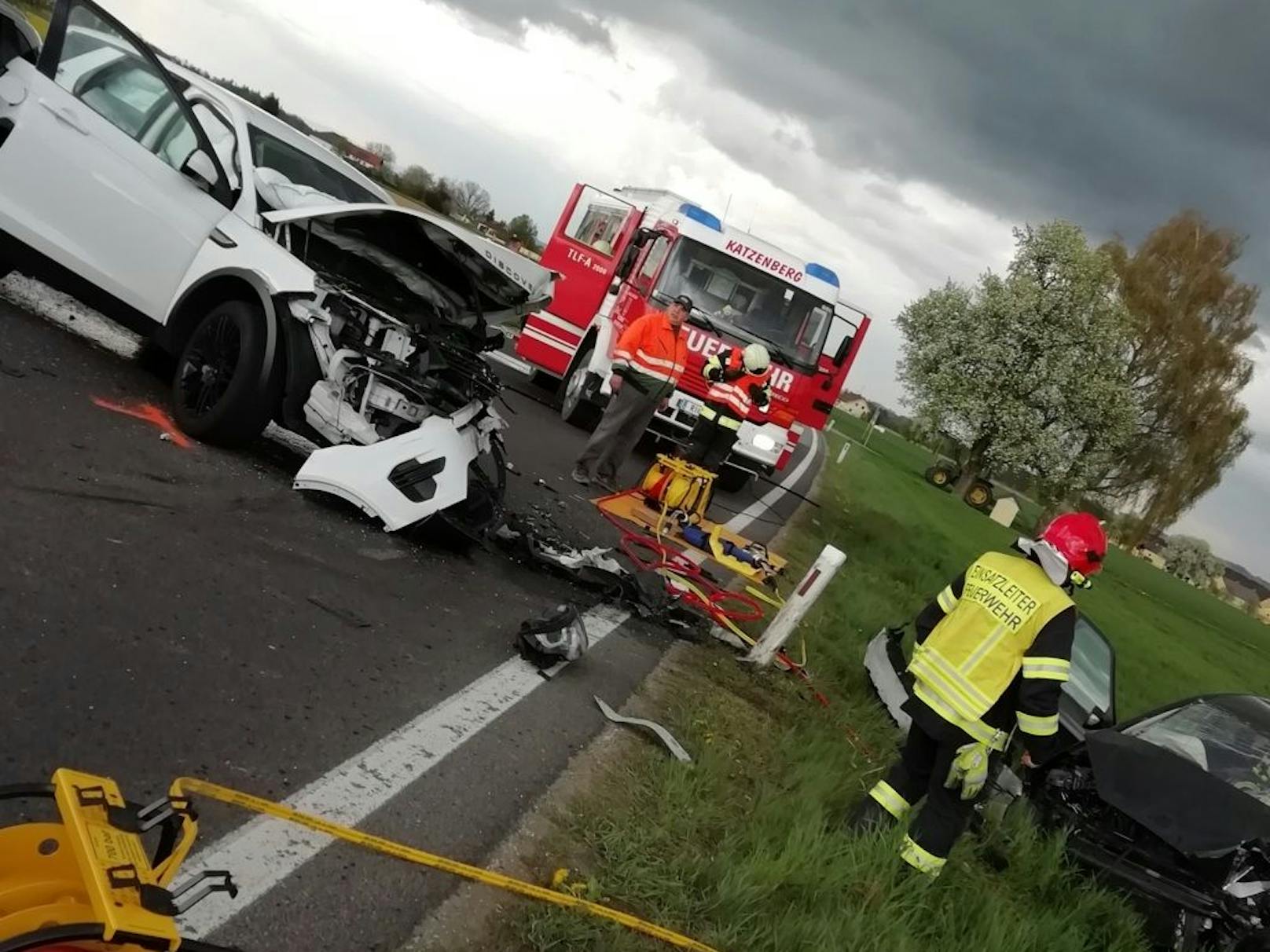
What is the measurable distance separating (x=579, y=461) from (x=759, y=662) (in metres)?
3.49

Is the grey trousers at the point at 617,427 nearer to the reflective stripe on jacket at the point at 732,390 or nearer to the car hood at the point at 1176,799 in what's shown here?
the reflective stripe on jacket at the point at 732,390

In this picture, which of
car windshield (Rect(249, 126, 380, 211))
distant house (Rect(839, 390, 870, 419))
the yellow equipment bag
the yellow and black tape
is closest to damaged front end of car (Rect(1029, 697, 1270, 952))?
the yellow and black tape

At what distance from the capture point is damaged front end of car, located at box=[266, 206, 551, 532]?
5.46m

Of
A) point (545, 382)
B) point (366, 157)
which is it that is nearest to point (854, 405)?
point (366, 157)

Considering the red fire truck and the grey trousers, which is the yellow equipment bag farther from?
the red fire truck

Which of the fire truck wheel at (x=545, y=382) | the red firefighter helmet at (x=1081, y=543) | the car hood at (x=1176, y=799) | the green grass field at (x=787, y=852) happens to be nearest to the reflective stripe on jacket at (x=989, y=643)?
the red firefighter helmet at (x=1081, y=543)

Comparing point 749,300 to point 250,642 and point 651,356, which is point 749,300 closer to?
point 651,356

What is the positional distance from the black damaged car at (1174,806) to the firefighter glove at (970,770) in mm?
1001

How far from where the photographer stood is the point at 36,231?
19.6 feet

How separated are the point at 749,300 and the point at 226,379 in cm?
684

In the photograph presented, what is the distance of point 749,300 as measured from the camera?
11438mm

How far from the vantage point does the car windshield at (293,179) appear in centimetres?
621

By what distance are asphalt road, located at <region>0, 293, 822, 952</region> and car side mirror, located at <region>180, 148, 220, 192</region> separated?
4.26 ft

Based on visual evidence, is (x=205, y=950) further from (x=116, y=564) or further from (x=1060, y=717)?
(x=1060, y=717)
